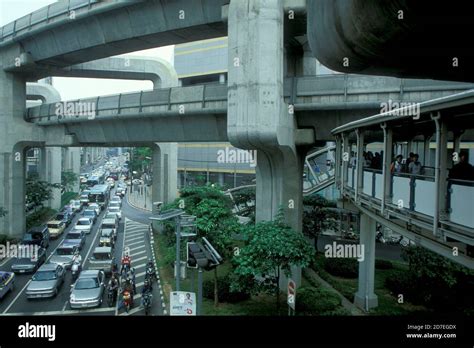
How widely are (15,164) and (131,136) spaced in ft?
33.7

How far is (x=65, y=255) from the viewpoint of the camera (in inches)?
808

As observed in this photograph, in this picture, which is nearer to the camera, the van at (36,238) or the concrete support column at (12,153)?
the van at (36,238)

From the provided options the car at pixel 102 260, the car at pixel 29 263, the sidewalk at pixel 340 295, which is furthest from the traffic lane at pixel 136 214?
the sidewalk at pixel 340 295

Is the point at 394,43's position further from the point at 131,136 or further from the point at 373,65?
the point at 131,136

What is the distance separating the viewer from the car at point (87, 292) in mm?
14273

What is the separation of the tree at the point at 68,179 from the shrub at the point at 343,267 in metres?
38.8

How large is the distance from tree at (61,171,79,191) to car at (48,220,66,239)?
2219 centimetres

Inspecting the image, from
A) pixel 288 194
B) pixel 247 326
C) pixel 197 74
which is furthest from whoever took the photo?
pixel 197 74

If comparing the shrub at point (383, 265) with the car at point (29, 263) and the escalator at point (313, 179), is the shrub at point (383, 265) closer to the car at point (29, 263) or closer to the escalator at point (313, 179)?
the escalator at point (313, 179)

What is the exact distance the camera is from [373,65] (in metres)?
6.50

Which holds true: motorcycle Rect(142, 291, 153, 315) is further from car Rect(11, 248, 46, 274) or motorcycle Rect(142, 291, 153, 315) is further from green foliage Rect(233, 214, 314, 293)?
car Rect(11, 248, 46, 274)

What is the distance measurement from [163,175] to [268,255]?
748 inches

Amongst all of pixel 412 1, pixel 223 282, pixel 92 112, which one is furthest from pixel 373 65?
pixel 92 112

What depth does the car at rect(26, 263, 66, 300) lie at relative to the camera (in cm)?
1538
